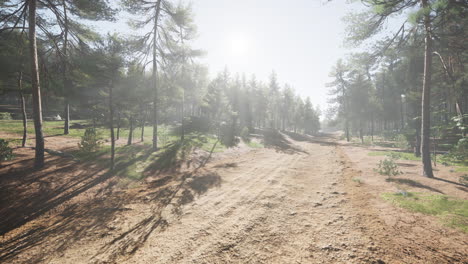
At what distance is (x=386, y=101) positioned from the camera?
1560 inches

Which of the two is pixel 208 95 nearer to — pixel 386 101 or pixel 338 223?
pixel 338 223

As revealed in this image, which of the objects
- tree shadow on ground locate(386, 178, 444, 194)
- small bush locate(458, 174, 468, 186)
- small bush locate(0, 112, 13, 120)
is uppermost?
small bush locate(0, 112, 13, 120)

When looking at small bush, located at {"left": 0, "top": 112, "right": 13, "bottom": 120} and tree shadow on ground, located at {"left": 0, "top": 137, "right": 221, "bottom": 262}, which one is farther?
small bush, located at {"left": 0, "top": 112, "right": 13, "bottom": 120}

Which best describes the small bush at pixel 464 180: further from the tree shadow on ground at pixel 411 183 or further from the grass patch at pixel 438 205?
the grass patch at pixel 438 205

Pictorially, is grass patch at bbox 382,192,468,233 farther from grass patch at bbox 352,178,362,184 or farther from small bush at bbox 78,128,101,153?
small bush at bbox 78,128,101,153

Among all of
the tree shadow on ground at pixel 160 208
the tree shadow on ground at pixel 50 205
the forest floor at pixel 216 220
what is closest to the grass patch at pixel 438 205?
the forest floor at pixel 216 220

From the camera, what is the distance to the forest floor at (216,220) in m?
3.72

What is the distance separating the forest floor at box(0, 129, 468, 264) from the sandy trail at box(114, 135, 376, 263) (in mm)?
26

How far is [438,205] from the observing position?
17.6 feet

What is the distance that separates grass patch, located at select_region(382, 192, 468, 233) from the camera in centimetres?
447

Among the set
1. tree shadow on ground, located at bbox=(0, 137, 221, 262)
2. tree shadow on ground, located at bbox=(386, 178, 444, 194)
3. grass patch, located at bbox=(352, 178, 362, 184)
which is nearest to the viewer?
→ tree shadow on ground, located at bbox=(0, 137, 221, 262)

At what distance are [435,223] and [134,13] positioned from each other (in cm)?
2052

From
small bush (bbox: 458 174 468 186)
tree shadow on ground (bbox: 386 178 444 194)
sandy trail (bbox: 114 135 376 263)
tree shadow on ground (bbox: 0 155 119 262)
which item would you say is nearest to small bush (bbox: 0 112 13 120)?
tree shadow on ground (bbox: 0 155 119 262)

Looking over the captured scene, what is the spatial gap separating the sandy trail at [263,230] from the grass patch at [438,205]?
1632mm
